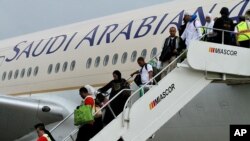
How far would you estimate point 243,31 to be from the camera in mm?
9617

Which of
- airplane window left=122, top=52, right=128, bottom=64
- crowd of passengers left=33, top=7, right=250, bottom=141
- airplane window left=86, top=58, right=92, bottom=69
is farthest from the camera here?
airplane window left=86, top=58, right=92, bottom=69

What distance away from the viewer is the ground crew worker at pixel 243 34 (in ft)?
31.5

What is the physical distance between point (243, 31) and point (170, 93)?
1.65 m

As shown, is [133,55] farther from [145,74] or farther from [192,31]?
[192,31]

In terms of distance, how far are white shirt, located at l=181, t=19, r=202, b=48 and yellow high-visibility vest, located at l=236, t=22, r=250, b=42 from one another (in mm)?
646

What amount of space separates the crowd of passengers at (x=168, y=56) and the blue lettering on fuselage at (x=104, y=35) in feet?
4.19

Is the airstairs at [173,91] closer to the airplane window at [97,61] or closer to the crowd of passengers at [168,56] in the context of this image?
the crowd of passengers at [168,56]

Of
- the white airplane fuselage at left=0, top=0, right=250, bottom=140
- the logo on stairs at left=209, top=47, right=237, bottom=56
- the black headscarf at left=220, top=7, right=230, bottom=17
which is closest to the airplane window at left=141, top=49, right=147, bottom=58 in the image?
the white airplane fuselage at left=0, top=0, right=250, bottom=140

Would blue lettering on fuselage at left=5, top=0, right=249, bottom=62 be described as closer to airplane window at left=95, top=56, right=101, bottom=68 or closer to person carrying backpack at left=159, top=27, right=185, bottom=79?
airplane window at left=95, top=56, right=101, bottom=68

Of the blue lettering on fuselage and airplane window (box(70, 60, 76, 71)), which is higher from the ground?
the blue lettering on fuselage

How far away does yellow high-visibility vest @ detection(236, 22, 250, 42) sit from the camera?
9.59 metres

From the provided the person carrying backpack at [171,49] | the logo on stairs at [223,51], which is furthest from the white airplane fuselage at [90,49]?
the logo on stairs at [223,51]

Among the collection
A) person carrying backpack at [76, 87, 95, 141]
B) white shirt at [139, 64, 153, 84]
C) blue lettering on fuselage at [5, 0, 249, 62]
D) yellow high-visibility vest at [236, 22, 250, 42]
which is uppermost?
blue lettering on fuselage at [5, 0, 249, 62]

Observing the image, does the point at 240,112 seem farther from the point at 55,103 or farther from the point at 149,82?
the point at 55,103
